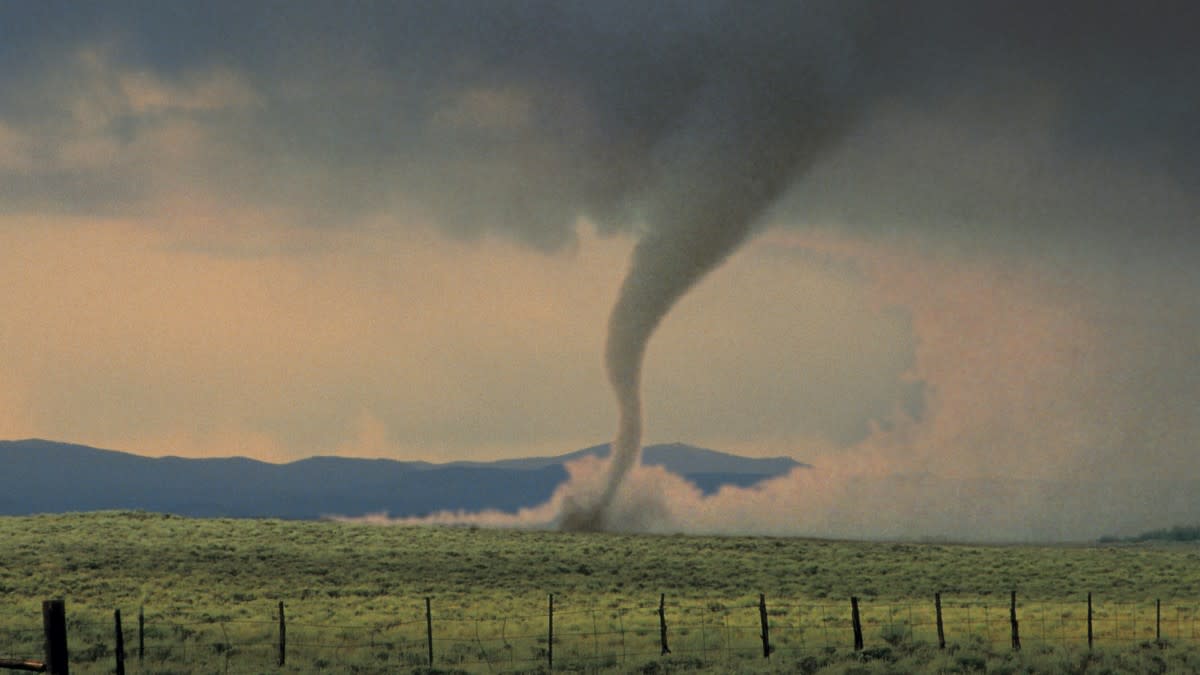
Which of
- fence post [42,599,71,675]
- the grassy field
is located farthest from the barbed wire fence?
fence post [42,599,71,675]

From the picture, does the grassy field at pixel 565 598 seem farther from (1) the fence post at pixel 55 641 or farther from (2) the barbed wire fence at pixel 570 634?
(1) the fence post at pixel 55 641

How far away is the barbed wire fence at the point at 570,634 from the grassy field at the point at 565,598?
0.53 feet

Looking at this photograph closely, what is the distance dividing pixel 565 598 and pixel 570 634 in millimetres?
15350

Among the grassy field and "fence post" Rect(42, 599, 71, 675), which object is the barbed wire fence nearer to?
the grassy field

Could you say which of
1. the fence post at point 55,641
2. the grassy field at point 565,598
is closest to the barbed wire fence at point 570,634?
the grassy field at point 565,598

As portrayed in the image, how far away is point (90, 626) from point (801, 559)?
161 ft

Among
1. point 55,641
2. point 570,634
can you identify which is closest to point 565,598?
point 570,634

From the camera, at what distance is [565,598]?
A: 5928 cm

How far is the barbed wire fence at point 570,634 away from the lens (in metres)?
36.6

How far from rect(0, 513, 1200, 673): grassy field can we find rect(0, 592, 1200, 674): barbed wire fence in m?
0.16

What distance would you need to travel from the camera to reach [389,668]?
3491 cm

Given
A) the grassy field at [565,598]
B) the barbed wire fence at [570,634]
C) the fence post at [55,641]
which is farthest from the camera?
the grassy field at [565,598]

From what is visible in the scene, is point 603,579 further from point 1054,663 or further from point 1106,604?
point 1054,663

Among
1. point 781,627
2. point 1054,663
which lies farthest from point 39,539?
point 1054,663
